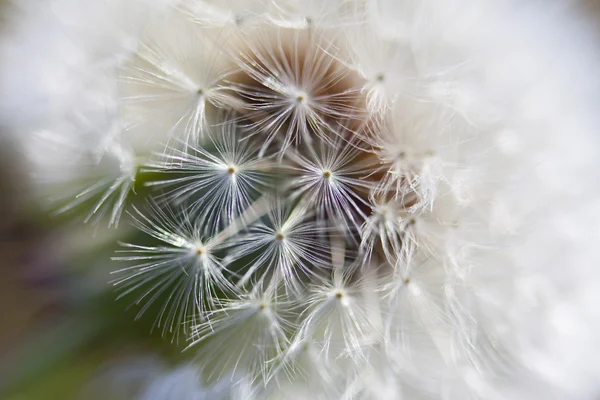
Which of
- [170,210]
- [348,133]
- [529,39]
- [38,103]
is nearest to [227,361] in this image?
[170,210]

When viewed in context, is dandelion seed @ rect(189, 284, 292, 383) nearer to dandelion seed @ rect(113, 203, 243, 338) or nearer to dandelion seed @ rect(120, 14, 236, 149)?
dandelion seed @ rect(113, 203, 243, 338)

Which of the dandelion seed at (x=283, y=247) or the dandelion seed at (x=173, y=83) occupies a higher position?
the dandelion seed at (x=173, y=83)

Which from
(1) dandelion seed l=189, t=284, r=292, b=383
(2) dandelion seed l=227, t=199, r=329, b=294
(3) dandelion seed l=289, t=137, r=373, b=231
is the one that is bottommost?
(1) dandelion seed l=189, t=284, r=292, b=383

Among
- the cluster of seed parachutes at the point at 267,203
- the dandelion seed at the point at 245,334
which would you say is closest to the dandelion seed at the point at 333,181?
the cluster of seed parachutes at the point at 267,203

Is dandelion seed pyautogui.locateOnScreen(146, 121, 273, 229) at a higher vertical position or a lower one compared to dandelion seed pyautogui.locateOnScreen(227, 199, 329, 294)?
higher

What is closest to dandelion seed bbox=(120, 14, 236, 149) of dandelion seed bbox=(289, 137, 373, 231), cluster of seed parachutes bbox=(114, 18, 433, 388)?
cluster of seed parachutes bbox=(114, 18, 433, 388)

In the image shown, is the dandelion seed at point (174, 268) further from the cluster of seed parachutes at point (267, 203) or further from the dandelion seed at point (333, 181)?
the dandelion seed at point (333, 181)

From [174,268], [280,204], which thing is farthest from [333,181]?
[174,268]

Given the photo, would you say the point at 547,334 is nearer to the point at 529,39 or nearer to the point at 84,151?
the point at 529,39
